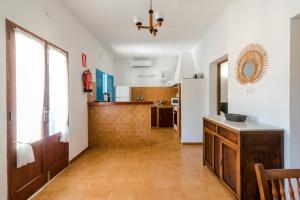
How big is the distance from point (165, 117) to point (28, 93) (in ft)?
19.5

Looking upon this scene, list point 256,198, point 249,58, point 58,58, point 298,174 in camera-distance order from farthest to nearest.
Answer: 1. point 58,58
2. point 249,58
3. point 256,198
4. point 298,174

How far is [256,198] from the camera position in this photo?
2.25 meters

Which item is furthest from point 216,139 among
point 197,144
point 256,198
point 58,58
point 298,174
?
point 58,58

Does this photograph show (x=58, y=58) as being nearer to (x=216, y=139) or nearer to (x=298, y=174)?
(x=216, y=139)

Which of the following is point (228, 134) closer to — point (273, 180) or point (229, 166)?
point (229, 166)

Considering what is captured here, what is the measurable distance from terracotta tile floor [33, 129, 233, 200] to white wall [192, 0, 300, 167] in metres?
1.15

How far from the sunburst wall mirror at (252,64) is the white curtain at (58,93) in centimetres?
286

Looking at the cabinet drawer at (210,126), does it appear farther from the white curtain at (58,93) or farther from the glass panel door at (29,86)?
the glass panel door at (29,86)

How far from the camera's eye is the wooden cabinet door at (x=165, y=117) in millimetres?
8055

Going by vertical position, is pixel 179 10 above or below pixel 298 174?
above

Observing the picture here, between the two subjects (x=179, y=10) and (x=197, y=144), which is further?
(x=197, y=144)

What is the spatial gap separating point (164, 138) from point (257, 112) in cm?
354

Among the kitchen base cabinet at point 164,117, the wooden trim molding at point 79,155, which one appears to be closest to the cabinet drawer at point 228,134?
the wooden trim molding at point 79,155

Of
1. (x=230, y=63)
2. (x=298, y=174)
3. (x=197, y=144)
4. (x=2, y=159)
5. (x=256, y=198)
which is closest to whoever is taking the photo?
(x=298, y=174)
